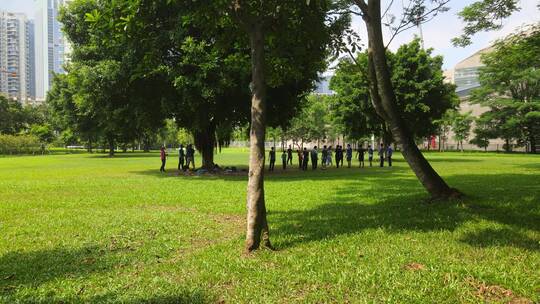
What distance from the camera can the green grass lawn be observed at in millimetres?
4812

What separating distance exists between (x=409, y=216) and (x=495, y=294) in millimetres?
4449

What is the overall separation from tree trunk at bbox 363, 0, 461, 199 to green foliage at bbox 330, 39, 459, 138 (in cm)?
2402

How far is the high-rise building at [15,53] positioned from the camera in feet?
362

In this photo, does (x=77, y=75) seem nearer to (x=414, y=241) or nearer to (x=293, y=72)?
(x=293, y=72)

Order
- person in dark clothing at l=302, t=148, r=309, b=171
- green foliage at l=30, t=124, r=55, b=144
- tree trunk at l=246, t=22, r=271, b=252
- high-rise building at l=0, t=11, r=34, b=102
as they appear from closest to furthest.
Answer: tree trunk at l=246, t=22, r=271, b=252
person in dark clothing at l=302, t=148, r=309, b=171
green foliage at l=30, t=124, r=55, b=144
high-rise building at l=0, t=11, r=34, b=102

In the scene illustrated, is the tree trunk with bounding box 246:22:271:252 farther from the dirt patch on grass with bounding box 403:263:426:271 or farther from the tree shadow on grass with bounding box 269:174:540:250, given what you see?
the dirt patch on grass with bounding box 403:263:426:271

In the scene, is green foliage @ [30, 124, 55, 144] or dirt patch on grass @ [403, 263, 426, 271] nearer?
dirt patch on grass @ [403, 263, 426, 271]

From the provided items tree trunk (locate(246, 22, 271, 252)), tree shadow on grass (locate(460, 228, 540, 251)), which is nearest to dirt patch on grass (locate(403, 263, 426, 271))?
tree shadow on grass (locate(460, 228, 540, 251))

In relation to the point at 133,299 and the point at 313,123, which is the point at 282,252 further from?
the point at 313,123

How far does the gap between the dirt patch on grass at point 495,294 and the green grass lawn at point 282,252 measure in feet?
0.07

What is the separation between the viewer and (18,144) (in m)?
63.2

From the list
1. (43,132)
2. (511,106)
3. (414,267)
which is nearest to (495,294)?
(414,267)

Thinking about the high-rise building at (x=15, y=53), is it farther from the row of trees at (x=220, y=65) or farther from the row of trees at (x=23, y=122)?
the row of trees at (x=220, y=65)

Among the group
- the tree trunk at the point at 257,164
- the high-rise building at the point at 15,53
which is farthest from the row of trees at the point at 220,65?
the high-rise building at the point at 15,53
